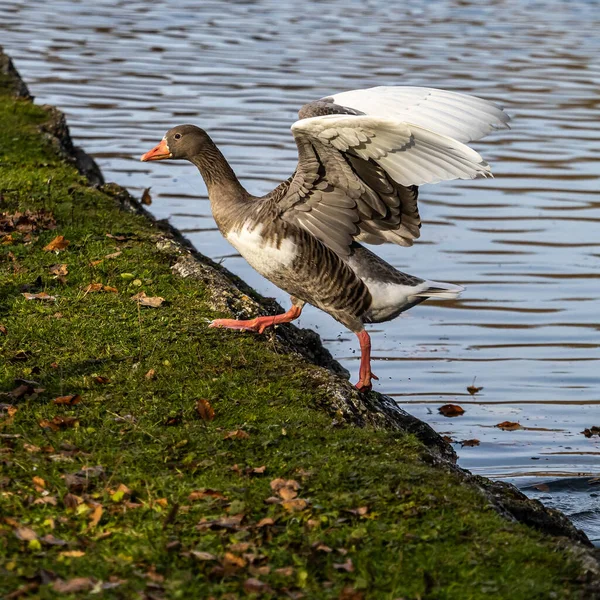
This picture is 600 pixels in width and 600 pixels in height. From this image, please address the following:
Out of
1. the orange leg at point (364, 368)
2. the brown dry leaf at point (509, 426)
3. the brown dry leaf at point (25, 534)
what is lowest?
the brown dry leaf at point (509, 426)

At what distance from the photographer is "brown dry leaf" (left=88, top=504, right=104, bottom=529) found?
464 cm

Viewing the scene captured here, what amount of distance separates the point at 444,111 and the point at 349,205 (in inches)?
36.1

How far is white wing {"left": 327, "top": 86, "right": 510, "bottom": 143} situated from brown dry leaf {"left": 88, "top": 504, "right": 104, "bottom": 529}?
279 centimetres

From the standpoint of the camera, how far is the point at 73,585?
13.6 ft

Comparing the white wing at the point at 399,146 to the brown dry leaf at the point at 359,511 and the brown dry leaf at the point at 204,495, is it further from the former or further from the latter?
the brown dry leaf at the point at 204,495

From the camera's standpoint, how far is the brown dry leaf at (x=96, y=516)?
464 cm

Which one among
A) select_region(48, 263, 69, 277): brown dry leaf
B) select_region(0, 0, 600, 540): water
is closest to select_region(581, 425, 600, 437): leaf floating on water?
select_region(0, 0, 600, 540): water

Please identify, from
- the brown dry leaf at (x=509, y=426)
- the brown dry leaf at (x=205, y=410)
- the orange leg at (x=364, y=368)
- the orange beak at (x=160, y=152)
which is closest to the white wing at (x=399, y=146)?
the orange leg at (x=364, y=368)

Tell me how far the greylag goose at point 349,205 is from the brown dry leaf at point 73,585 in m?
2.98

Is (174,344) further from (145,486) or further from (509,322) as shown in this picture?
(509,322)

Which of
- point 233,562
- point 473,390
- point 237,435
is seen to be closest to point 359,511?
point 233,562

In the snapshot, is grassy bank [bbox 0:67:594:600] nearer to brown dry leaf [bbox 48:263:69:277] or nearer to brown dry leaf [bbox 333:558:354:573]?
brown dry leaf [bbox 333:558:354:573]

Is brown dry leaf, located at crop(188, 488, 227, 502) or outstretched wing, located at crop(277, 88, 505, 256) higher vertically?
outstretched wing, located at crop(277, 88, 505, 256)

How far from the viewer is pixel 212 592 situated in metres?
4.18
